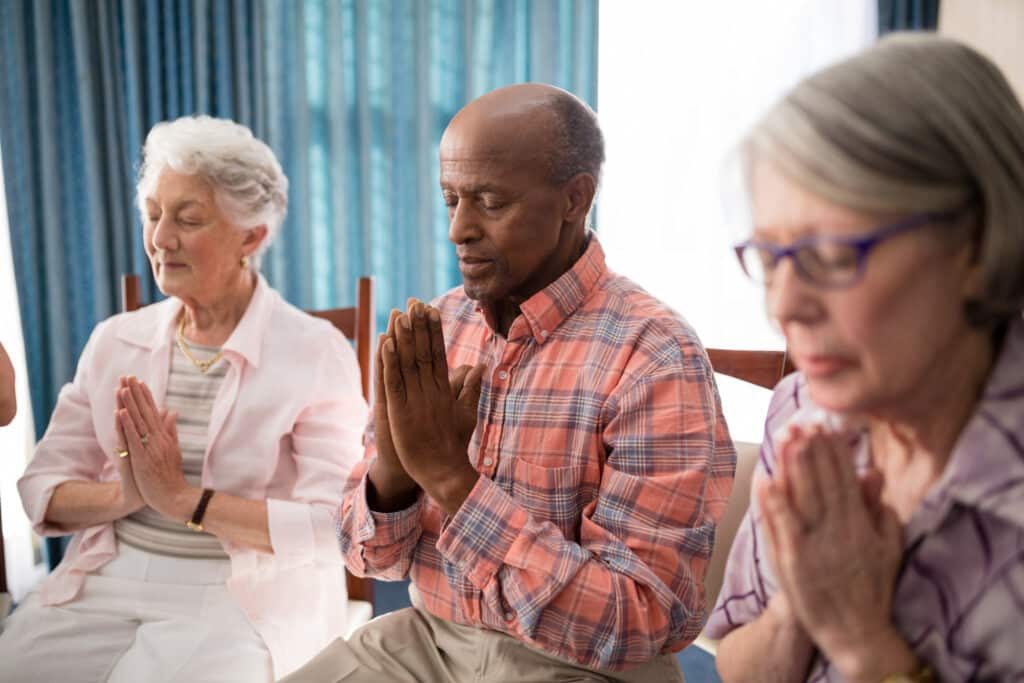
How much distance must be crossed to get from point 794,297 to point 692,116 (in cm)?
261

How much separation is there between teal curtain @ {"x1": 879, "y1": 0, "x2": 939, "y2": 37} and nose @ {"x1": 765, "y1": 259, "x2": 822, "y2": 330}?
2.75 metres

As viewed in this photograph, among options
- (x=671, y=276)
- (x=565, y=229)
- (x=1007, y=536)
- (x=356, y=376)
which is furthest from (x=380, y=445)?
(x=671, y=276)

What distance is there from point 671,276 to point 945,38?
2.56 m

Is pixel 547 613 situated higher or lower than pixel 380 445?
lower

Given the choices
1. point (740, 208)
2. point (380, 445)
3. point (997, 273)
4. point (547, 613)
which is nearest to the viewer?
point (997, 273)

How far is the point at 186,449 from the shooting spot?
5.55 ft

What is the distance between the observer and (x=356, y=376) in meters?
1.77

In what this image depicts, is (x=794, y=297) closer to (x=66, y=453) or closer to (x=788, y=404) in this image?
(x=788, y=404)

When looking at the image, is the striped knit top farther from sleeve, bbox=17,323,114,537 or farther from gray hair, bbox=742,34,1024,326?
gray hair, bbox=742,34,1024,326

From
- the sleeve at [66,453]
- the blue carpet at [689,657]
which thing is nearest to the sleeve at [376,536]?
the sleeve at [66,453]

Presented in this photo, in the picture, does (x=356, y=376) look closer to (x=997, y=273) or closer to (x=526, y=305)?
(x=526, y=305)

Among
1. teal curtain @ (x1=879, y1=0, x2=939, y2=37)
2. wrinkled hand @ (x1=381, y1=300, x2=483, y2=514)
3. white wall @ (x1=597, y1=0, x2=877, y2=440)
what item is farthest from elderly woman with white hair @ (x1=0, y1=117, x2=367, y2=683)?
teal curtain @ (x1=879, y1=0, x2=939, y2=37)

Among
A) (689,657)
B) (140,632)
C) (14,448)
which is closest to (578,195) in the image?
(140,632)

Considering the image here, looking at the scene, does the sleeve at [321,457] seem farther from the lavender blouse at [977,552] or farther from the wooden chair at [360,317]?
the lavender blouse at [977,552]
